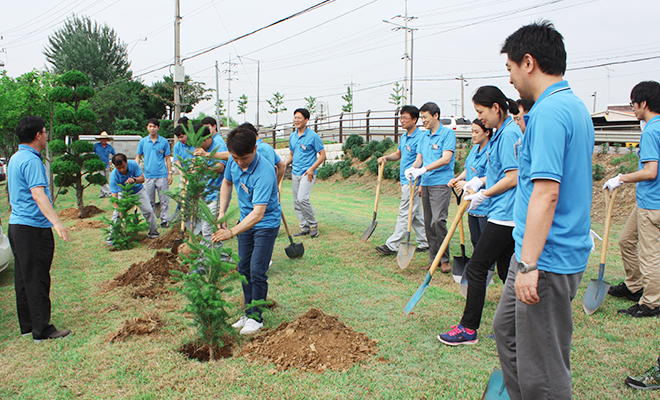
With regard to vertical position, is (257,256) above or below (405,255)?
above

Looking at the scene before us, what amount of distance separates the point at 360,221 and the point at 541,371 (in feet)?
22.0

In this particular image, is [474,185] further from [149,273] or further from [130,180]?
[130,180]

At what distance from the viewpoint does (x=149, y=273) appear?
204 inches

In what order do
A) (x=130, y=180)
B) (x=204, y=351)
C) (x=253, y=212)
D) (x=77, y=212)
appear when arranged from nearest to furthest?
(x=204, y=351) < (x=253, y=212) < (x=130, y=180) < (x=77, y=212)

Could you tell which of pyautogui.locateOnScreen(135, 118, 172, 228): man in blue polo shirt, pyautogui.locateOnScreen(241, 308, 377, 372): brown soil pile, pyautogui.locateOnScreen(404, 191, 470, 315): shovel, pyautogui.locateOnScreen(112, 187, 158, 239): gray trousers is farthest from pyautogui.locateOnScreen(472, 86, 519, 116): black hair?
pyautogui.locateOnScreen(135, 118, 172, 228): man in blue polo shirt

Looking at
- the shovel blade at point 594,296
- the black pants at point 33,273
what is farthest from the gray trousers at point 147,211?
the shovel blade at point 594,296

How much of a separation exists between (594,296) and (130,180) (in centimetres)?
686

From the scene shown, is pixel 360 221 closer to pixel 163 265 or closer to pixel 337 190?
pixel 163 265

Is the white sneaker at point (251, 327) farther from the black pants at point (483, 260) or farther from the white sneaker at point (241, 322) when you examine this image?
the black pants at point (483, 260)

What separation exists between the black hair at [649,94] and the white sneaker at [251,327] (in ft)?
12.7

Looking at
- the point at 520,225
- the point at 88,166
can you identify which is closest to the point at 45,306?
the point at 520,225

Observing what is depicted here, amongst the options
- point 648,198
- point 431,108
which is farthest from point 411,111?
point 648,198

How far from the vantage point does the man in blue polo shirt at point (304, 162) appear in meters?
7.13

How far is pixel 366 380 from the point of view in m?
2.88
